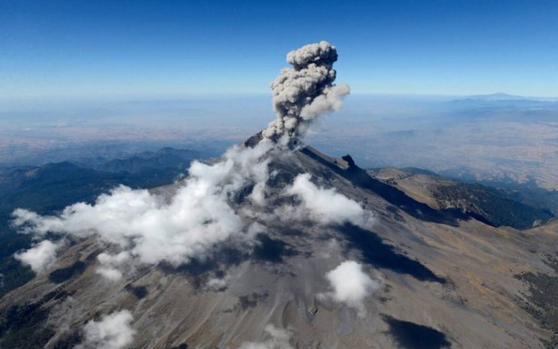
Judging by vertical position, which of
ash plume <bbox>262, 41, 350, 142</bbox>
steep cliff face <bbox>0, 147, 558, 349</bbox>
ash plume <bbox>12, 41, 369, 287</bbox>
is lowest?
steep cliff face <bbox>0, 147, 558, 349</bbox>

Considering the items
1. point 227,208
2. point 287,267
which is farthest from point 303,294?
point 227,208

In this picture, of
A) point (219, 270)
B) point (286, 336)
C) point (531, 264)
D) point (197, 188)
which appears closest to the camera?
point (286, 336)

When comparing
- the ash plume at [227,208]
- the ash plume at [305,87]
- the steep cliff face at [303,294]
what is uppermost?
the ash plume at [305,87]

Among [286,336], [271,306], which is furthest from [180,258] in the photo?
[286,336]

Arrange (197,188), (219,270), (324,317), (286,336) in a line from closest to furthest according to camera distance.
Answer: (286,336)
(324,317)
(219,270)
(197,188)

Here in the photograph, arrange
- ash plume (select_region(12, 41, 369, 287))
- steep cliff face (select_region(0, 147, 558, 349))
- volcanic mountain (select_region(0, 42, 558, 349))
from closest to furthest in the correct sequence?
1. steep cliff face (select_region(0, 147, 558, 349))
2. volcanic mountain (select_region(0, 42, 558, 349))
3. ash plume (select_region(12, 41, 369, 287))

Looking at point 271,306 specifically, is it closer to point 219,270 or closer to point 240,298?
point 240,298
